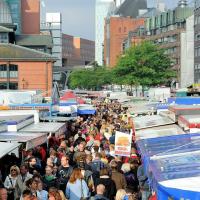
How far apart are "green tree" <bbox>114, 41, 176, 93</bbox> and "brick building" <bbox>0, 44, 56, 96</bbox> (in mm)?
11310

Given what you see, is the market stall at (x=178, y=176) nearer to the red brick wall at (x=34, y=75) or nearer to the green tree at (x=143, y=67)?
the red brick wall at (x=34, y=75)

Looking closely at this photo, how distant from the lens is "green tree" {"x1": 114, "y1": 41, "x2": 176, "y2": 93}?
284 ft

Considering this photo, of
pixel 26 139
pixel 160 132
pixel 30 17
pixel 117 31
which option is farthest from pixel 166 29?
pixel 160 132

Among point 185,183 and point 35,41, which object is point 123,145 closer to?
point 185,183

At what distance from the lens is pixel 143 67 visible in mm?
86250

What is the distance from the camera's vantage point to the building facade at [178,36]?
376ft

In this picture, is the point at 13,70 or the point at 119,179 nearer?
the point at 119,179

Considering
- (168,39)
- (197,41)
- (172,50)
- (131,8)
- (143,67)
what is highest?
(131,8)

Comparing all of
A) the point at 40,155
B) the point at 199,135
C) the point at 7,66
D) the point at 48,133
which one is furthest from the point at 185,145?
the point at 7,66

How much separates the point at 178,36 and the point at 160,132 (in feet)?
345

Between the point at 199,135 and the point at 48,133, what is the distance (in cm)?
1059

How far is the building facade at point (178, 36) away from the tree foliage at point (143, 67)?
20.7m

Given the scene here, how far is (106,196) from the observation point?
1240 centimetres

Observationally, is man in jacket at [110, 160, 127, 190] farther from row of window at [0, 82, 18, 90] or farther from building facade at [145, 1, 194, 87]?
building facade at [145, 1, 194, 87]
